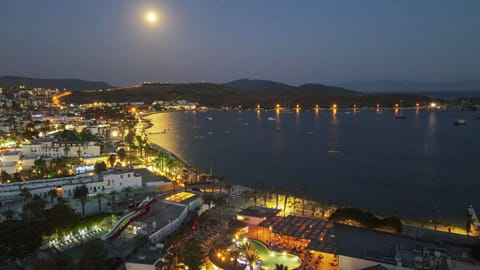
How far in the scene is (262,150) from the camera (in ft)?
103

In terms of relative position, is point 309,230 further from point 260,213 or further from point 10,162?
point 10,162

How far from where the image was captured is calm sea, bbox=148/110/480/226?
17109mm

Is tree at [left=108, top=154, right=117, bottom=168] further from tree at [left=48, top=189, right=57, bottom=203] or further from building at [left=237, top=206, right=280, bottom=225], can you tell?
building at [left=237, top=206, right=280, bottom=225]

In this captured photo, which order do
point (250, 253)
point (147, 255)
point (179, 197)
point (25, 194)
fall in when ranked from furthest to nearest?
point (179, 197) < point (25, 194) < point (147, 255) < point (250, 253)

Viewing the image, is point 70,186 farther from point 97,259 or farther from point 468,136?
point 468,136

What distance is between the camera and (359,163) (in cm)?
2539

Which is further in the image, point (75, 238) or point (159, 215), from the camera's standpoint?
point (159, 215)

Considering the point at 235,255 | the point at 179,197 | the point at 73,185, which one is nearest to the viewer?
the point at 235,255

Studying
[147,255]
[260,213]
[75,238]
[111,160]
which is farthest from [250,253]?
[111,160]

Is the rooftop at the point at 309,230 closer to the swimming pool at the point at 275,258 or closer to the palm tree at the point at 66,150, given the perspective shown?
the swimming pool at the point at 275,258

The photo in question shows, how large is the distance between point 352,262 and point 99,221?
734 cm

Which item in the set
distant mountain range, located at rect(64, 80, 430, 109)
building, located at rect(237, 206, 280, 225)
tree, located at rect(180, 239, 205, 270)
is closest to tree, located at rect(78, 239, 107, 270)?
tree, located at rect(180, 239, 205, 270)

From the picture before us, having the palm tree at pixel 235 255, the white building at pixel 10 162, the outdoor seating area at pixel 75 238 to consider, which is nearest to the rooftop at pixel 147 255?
the palm tree at pixel 235 255

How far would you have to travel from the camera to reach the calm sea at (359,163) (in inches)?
674
